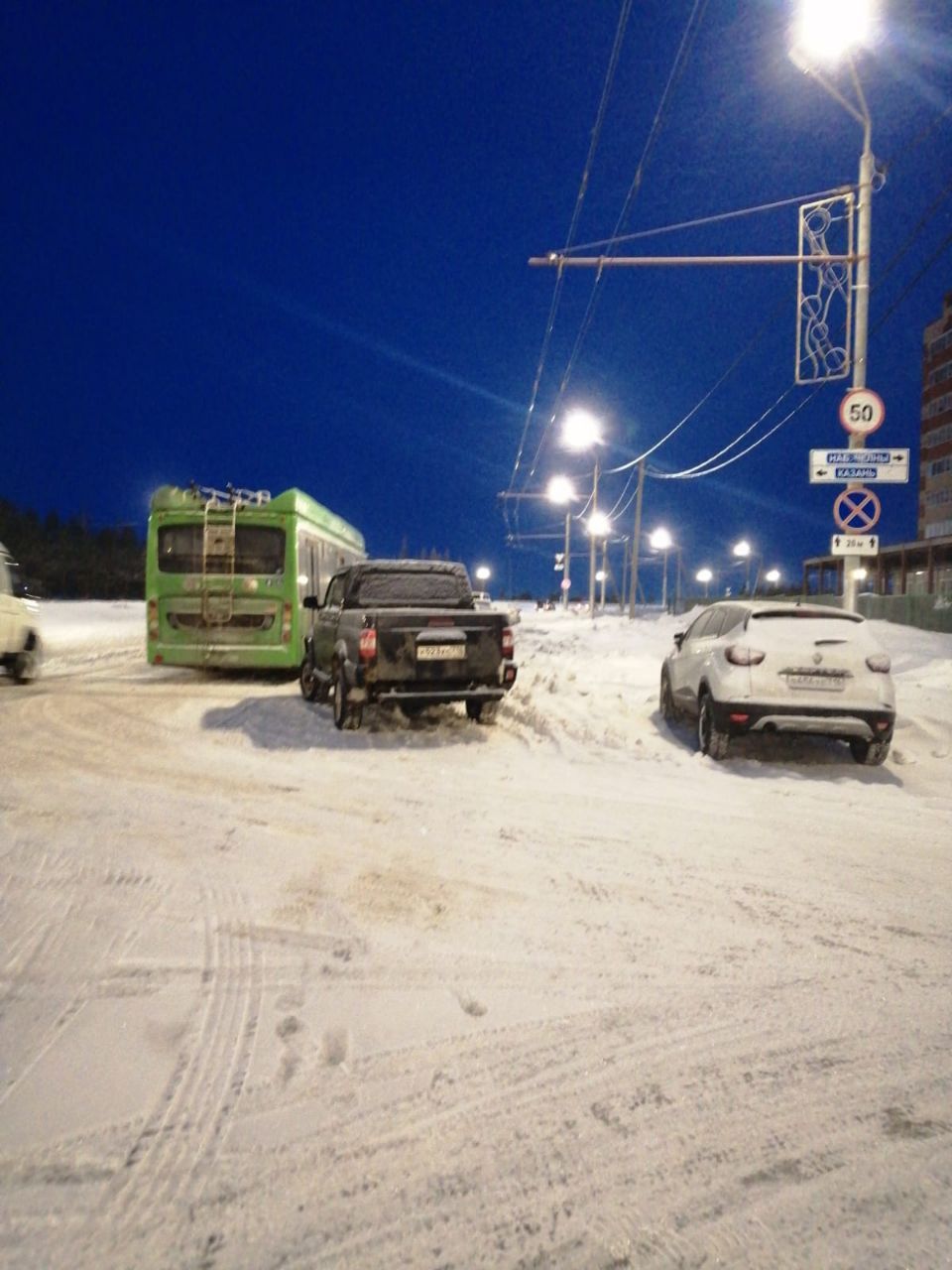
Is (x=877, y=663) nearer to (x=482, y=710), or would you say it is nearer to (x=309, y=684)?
(x=482, y=710)

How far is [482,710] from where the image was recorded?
948 cm

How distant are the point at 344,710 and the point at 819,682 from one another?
497cm

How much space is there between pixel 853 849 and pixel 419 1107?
3665 mm

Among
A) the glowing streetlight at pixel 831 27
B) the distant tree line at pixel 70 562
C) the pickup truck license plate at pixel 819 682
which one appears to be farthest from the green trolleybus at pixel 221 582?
the distant tree line at pixel 70 562

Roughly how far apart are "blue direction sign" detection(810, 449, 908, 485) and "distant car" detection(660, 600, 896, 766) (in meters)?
3.90

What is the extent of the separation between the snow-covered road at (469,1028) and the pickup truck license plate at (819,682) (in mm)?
1547

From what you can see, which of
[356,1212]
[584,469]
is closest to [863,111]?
[356,1212]

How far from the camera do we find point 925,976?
3199 millimetres

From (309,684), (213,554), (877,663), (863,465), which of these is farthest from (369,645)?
(863,465)

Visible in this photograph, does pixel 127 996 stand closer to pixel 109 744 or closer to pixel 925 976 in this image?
pixel 925 976

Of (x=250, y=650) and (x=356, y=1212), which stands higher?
(x=250, y=650)

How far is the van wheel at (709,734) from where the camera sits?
7676 millimetres

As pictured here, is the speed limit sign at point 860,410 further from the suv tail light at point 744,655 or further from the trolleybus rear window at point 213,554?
the trolleybus rear window at point 213,554

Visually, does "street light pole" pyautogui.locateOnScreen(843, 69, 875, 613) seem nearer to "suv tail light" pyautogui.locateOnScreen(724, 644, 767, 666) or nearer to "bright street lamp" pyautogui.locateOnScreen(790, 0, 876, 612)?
"bright street lamp" pyautogui.locateOnScreen(790, 0, 876, 612)
